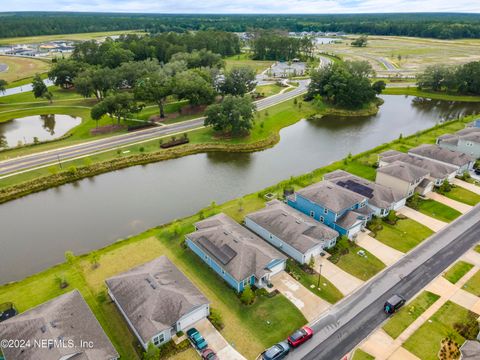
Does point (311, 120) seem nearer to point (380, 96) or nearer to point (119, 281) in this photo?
point (380, 96)

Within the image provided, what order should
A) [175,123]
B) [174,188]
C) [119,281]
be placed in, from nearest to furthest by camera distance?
[119,281] → [174,188] → [175,123]

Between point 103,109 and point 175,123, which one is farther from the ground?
point 103,109

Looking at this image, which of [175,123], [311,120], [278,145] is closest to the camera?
[278,145]

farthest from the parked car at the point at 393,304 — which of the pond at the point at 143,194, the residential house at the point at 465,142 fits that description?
the residential house at the point at 465,142

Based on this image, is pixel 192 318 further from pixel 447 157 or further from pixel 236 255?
pixel 447 157

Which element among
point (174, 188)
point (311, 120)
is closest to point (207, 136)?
point (174, 188)

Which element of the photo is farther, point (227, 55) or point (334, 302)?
point (227, 55)

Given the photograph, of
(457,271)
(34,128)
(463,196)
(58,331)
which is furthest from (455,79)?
(34,128)
